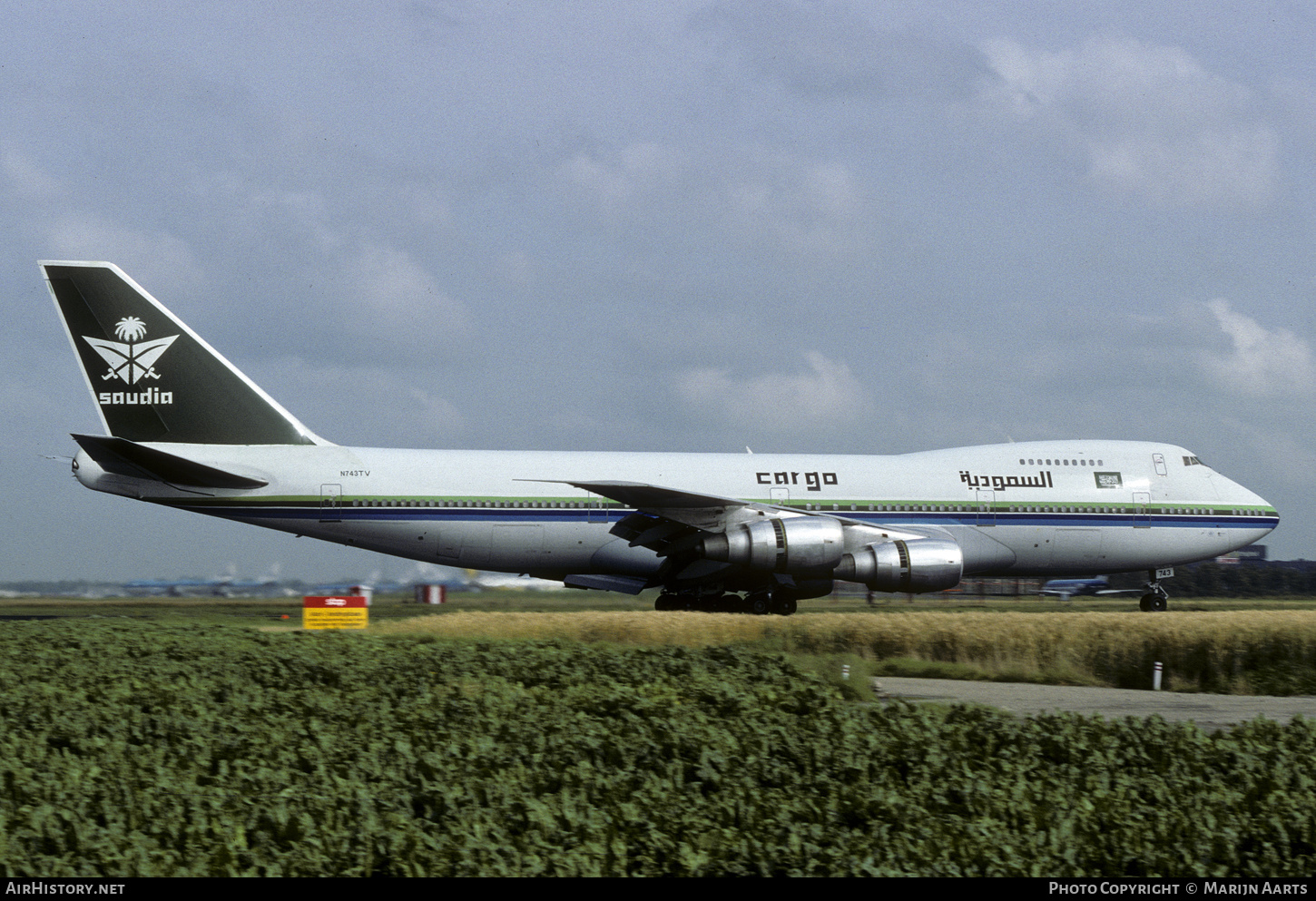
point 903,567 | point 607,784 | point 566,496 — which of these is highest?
point 566,496

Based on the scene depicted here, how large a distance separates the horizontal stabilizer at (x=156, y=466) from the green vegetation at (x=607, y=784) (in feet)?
42.3

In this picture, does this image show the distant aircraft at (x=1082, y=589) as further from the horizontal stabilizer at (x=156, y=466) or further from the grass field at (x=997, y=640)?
the horizontal stabilizer at (x=156, y=466)

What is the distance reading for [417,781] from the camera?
764 cm

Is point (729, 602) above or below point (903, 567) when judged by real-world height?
below

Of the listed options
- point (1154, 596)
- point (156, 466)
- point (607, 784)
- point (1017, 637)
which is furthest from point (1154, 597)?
point (607, 784)

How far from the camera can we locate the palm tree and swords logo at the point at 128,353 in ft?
87.6

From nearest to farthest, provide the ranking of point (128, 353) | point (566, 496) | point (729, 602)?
point (128, 353)
point (566, 496)
point (729, 602)

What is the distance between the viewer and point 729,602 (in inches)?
1105

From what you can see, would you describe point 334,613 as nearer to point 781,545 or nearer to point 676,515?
point 676,515

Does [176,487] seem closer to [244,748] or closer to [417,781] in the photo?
[244,748]

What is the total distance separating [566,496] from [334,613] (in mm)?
6197

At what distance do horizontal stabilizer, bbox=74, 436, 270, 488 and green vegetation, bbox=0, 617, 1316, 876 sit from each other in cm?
1290

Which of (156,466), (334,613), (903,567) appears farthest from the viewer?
(334,613)

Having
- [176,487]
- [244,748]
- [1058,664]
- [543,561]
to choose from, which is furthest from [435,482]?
[244,748]
